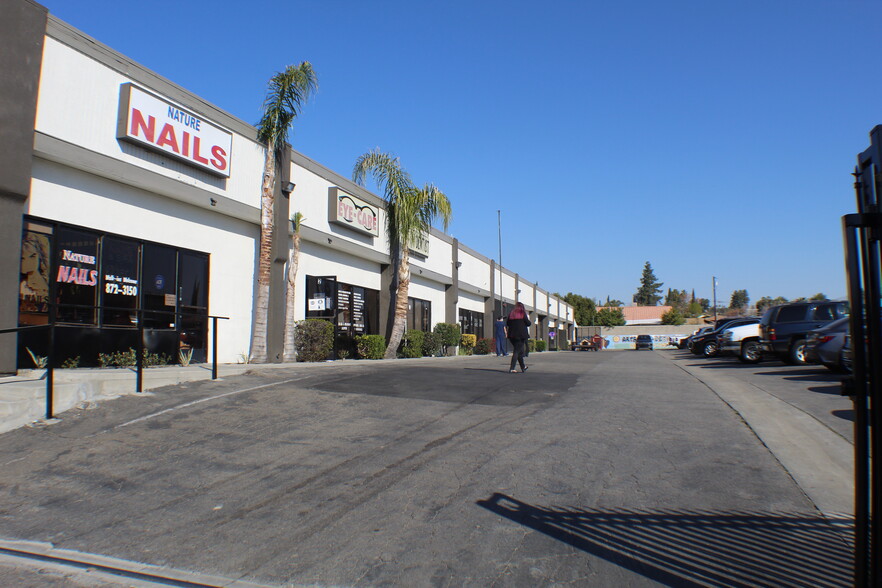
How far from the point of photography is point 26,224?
10555 millimetres

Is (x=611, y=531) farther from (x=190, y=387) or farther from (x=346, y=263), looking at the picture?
(x=346, y=263)

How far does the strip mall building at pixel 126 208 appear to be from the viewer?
1012 centimetres

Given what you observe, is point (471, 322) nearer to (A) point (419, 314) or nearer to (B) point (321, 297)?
(A) point (419, 314)

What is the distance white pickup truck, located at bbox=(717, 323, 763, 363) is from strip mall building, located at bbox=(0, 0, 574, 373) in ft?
43.3

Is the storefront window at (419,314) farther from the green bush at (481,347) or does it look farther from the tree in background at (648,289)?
the tree in background at (648,289)

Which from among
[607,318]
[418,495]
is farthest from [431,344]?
[607,318]

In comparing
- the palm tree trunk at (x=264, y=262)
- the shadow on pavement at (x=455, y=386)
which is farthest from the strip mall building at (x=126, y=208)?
the shadow on pavement at (x=455, y=386)

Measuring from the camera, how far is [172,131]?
43.9ft

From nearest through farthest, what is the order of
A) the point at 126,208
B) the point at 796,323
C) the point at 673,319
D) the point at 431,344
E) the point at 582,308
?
1. the point at 126,208
2. the point at 796,323
3. the point at 431,344
4. the point at 582,308
5. the point at 673,319

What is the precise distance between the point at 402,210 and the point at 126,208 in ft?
36.8

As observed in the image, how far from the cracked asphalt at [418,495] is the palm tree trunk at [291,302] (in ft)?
26.5

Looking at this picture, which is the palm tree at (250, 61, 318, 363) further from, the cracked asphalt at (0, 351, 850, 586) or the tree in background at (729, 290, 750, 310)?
the tree in background at (729, 290, 750, 310)

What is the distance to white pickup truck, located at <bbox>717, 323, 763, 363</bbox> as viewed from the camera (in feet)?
64.6

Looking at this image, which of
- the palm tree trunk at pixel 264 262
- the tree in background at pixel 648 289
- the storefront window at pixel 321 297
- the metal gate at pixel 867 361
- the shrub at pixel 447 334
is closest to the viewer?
the metal gate at pixel 867 361
